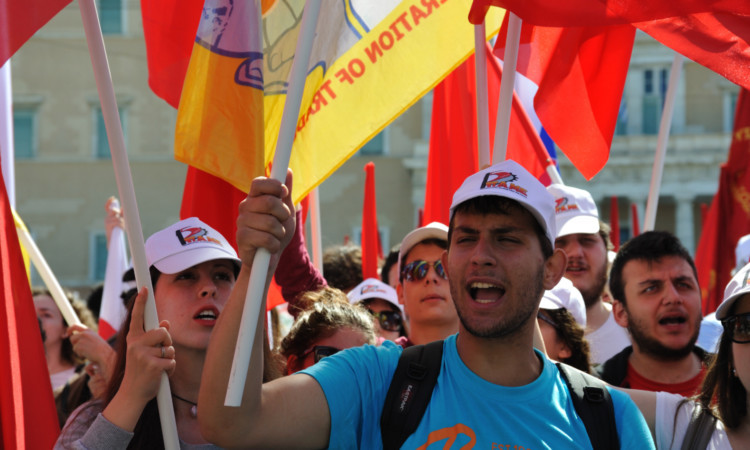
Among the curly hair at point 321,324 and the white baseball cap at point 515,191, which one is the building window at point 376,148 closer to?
the curly hair at point 321,324

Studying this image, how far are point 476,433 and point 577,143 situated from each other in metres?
2.07

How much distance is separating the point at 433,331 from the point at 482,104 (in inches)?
38.5

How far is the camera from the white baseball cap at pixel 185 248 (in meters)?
3.22

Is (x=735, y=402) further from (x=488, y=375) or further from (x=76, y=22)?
(x=76, y=22)

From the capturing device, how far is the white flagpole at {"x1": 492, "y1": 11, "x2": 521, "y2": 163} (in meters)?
3.41

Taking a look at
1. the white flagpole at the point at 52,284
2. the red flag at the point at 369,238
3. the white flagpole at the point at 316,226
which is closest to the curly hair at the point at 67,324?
the red flag at the point at 369,238

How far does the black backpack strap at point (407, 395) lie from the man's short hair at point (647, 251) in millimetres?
1820

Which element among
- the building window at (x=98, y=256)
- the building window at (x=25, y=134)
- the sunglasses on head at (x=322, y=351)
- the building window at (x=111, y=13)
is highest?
the building window at (x=111, y=13)

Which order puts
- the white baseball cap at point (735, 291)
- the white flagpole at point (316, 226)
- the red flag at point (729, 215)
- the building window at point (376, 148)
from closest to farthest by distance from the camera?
the white baseball cap at point (735, 291) < the white flagpole at point (316, 226) < the red flag at point (729, 215) < the building window at point (376, 148)

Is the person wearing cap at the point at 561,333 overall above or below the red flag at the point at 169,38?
below

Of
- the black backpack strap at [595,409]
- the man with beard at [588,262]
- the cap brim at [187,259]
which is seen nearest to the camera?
the black backpack strap at [595,409]

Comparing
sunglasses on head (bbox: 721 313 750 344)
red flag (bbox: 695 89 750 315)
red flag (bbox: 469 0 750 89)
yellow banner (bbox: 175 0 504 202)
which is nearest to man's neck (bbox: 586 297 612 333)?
yellow banner (bbox: 175 0 504 202)

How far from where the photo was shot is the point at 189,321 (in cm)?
318

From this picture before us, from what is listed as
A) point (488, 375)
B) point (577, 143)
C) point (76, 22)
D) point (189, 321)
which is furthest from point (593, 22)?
point (76, 22)
